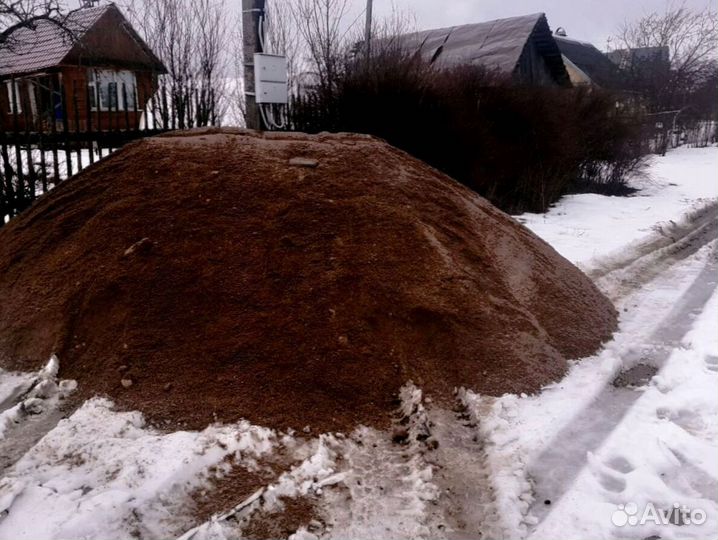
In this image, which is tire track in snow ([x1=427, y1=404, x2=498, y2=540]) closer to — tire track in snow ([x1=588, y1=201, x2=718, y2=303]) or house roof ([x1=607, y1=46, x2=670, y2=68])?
tire track in snow ([x1=588, y1=201, x2=718, y2=303])

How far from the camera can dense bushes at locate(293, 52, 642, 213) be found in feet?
26.5

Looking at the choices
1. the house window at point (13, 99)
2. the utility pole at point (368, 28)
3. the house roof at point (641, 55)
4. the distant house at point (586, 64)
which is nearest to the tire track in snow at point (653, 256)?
the utility pole at point (368, 28)

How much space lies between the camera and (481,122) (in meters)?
8.97

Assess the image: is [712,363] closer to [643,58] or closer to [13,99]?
[13,99]

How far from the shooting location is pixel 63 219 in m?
4.34

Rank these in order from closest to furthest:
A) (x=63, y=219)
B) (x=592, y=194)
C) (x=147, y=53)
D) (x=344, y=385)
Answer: (x=344, y=385), (x=63, y=219), (x=147, y=53), (x=592, y=194)

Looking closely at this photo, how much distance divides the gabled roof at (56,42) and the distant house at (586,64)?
2325 centimetres

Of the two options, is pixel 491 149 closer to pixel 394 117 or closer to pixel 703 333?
pixel 394 117

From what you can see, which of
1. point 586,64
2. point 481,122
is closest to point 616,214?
point 481,122

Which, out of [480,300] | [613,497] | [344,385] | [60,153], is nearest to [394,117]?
[60,153]

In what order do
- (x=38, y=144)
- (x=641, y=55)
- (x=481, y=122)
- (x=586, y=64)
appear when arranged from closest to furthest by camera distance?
1. (x=38, y=144)
2. (x=481, y=122)
3. (x=586, y=64)
4. (x=641, y=55)

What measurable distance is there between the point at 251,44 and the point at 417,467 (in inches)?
170

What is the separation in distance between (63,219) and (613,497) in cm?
411

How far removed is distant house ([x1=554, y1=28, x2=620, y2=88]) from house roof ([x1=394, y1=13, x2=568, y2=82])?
11.9m
